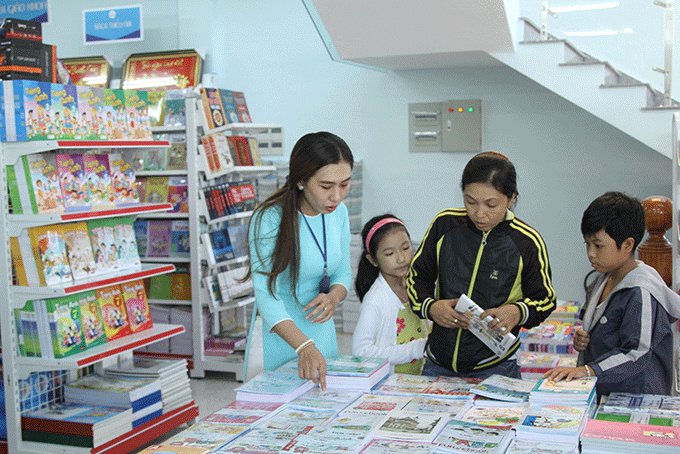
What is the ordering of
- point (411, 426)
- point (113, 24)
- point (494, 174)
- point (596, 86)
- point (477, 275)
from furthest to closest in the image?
point (113, 24) < point (596, 86) < point (477, 275) < point (494, 174) < point (411, 426)

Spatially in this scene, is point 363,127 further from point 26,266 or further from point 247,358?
point 247,358

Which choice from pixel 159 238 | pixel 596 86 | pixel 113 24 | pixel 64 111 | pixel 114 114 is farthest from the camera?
pixel 113 24

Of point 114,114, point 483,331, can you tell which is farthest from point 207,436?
point 114,114

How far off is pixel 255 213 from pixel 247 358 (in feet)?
1.96

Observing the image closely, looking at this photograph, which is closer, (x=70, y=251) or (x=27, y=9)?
(x=70, y=251)

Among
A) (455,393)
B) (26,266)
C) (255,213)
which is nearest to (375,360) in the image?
(455,393)

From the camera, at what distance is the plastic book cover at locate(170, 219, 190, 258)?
5176 millimetres

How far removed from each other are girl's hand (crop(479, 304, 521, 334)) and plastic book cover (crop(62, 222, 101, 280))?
2318mm

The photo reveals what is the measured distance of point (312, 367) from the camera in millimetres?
2000

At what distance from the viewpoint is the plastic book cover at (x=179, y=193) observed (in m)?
5.11

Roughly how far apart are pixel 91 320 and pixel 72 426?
22.1 inches

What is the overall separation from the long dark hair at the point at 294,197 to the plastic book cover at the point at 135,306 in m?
1.86

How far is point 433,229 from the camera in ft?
7.41

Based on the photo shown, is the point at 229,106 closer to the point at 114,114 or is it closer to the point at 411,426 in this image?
the point at 114,114
